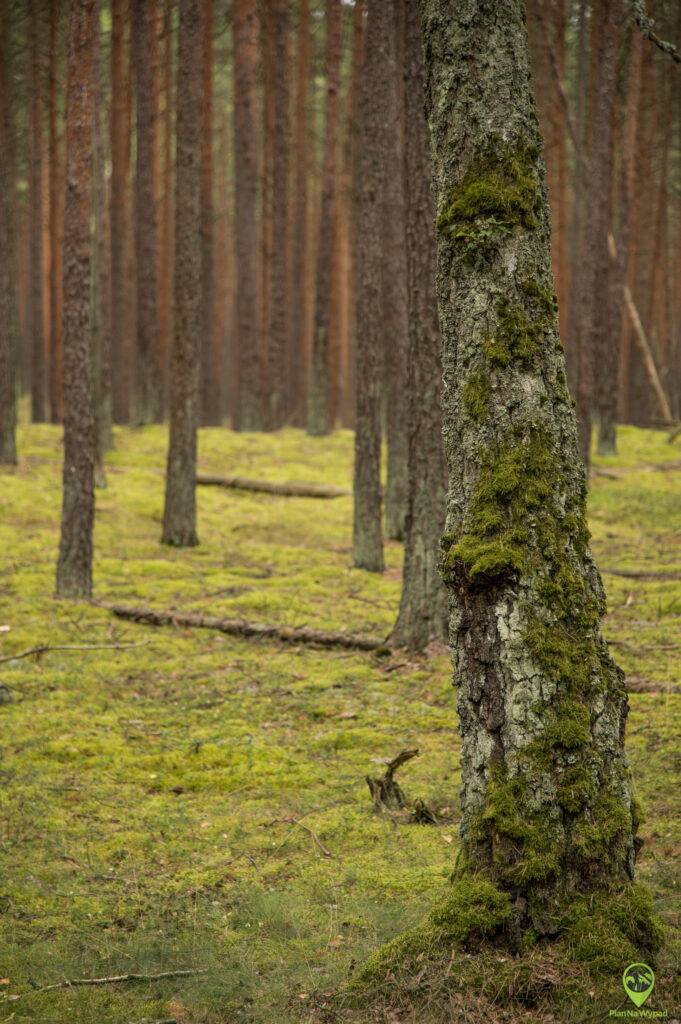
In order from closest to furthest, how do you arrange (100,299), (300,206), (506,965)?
1. (506,965)
2. (100,299)
3. (300,206)

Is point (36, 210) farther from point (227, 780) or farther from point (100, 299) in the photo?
point (227, 780)

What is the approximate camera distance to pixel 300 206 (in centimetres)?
2681

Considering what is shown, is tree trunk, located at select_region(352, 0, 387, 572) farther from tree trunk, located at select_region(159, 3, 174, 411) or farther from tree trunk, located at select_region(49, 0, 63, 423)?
tree trunk, located at select_region(159, 3, 174, 411)

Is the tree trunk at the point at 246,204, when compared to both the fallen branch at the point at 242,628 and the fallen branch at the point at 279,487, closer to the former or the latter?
the fallen branch at the point at 279,487

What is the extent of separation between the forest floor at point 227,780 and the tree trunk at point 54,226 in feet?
39.4

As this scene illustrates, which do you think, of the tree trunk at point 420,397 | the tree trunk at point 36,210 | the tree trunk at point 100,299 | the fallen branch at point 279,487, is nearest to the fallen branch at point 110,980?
the tree trunk at point 420,397

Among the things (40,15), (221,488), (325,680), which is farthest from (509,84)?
(40,15)

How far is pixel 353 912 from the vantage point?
4.84m

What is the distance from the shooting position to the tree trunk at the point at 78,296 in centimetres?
1066

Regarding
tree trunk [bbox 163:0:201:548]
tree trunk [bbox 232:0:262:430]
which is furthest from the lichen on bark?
tree trunk [bbox 232:0:262:430]

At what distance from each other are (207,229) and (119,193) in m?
2.92

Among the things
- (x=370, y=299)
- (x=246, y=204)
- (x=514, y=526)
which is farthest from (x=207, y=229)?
(x=514, y=526)

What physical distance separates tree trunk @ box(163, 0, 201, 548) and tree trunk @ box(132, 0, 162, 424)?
8031 millimetres

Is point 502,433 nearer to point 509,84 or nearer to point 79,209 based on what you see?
point 509,84
